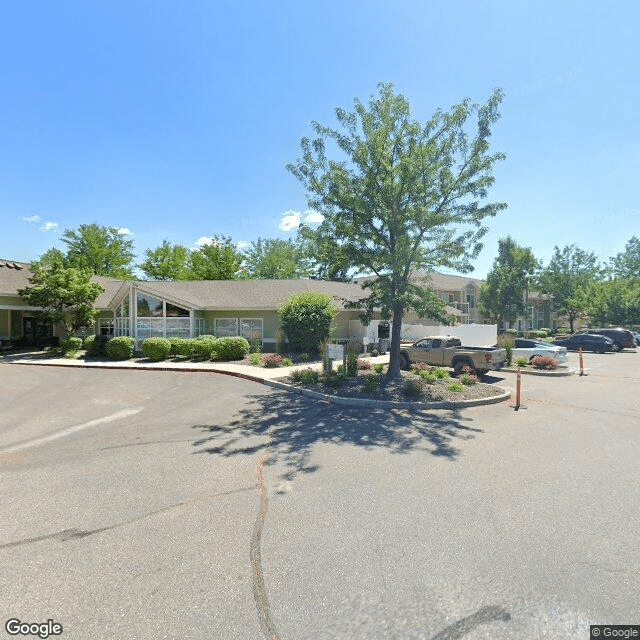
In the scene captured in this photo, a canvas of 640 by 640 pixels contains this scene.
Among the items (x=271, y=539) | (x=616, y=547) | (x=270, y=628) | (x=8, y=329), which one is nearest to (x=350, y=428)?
(x=271, y=539)

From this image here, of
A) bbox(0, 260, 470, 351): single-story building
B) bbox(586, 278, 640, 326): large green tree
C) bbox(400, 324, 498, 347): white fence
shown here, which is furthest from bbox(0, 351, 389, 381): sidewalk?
bbox(586, 278, 640, 326): large green tree

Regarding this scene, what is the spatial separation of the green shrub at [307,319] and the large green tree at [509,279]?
89.4 feet

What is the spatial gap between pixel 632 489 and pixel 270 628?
5.12 m

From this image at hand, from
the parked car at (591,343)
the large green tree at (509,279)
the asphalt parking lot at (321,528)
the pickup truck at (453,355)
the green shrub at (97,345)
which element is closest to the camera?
the asphalt parking lot at (321,528)

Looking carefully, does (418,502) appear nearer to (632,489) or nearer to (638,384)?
(632,489)

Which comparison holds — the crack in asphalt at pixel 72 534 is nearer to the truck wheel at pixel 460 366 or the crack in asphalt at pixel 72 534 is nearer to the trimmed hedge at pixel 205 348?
the truck wheel at pixel 460 366

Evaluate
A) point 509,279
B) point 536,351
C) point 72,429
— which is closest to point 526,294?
point 509,279

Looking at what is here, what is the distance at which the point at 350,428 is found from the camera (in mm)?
8359

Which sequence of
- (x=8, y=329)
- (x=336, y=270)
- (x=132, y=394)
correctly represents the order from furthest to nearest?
(x=8, y=329) < (x=336, y=270) < (x=132, y=394)

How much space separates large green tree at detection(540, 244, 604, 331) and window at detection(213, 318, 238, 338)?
42.8 m

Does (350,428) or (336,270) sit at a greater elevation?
(336,270)

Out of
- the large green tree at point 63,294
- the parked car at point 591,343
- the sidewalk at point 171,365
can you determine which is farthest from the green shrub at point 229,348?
the parked car at point 591,343

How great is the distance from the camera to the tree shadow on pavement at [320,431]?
6914 millimetres

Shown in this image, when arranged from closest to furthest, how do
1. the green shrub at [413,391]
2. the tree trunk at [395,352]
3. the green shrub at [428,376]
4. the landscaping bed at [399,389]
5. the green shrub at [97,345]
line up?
the landscaping bed at [399,389] < the green shrub at [413,391] < the green shrub at [428,376] < the tree trunk at [395,352] < the green shrub at [97,345]
